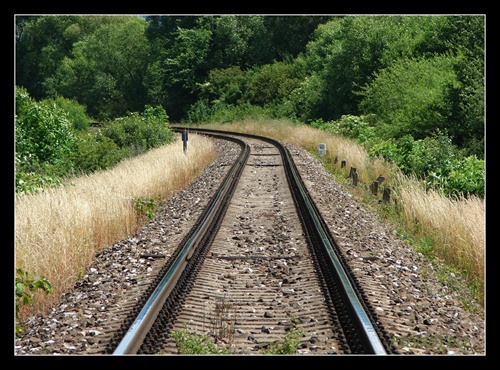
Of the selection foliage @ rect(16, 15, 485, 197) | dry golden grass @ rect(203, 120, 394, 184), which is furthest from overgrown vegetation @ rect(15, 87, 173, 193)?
dry golden grass @ rect(203, 120, 394, 184)

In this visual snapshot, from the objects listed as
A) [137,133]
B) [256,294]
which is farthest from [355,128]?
[256,294]

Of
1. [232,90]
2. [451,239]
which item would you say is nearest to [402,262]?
[451,239]

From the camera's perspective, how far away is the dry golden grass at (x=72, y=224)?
7.01 metres

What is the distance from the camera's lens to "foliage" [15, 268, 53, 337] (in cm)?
590

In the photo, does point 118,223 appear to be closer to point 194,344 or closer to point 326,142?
point 194,344

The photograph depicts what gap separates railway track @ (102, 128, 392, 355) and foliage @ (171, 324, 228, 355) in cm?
7

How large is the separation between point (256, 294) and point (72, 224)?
308 centimetres

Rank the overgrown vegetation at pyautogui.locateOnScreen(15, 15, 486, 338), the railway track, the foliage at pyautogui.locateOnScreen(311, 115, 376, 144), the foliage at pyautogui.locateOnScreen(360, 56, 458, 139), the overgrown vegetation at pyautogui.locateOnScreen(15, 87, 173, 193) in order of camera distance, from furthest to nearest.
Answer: the foliage at pyautogui.locateOnScreen(311, 115, 376, 144) < the foliage at pyautogui.locateOnScreen(360, 56, 458, 139) < the overgrown vegetation at pyautogui.locateOnScreen(15, 87, 173, 193) < the overgrown vegetation at pyautogui.locateOnScreen(15, 15, 486, 338) < the railway track

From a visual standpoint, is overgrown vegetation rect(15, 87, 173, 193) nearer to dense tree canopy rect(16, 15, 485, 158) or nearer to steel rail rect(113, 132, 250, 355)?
steel rail rect(113, 132, 250, 355)

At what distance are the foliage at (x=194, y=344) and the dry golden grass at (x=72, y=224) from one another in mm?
1802

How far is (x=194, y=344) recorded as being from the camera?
5.05 m

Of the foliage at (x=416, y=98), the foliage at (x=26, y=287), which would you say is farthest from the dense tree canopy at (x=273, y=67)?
the foliage at (x=26, y=287)
